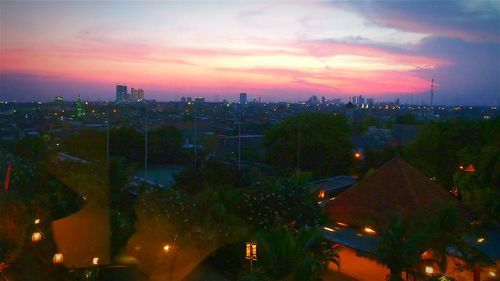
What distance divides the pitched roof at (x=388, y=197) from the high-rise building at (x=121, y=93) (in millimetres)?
6617

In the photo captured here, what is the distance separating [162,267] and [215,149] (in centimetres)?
796

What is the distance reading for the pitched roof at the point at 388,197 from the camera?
8.16m

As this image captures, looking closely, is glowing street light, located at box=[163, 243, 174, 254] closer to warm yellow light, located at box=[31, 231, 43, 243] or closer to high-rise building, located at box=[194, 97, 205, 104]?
warm yellow light, located at box=[31, 231, 43, 243]

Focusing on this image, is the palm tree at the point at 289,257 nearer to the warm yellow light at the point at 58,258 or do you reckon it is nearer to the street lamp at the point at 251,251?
the street lamp at the point at 251,251

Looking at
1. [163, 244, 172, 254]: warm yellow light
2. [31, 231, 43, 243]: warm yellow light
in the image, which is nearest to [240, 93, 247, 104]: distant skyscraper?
[31, 231, 43, 243]: warm yellow light

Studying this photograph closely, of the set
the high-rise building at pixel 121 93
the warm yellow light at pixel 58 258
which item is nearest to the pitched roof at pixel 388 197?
the warm yellow light at pixel 58 258

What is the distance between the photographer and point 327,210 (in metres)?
8.75

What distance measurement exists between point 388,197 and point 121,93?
7.89 metres

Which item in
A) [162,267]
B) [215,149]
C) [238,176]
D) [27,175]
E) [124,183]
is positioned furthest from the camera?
[215,149]

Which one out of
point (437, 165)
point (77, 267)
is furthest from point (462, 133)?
point (77, 267)

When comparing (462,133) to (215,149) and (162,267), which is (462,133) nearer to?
(215,149)

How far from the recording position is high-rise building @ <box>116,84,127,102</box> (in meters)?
12.1

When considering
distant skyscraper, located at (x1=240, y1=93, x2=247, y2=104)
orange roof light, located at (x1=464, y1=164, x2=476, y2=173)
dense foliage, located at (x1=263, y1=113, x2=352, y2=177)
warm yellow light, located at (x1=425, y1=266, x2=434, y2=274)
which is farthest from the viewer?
distant skyscraper, located at (x1=240, y1=93, x2=247, y2=104)

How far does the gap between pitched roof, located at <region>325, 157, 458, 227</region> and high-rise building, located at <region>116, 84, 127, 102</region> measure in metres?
6.62
